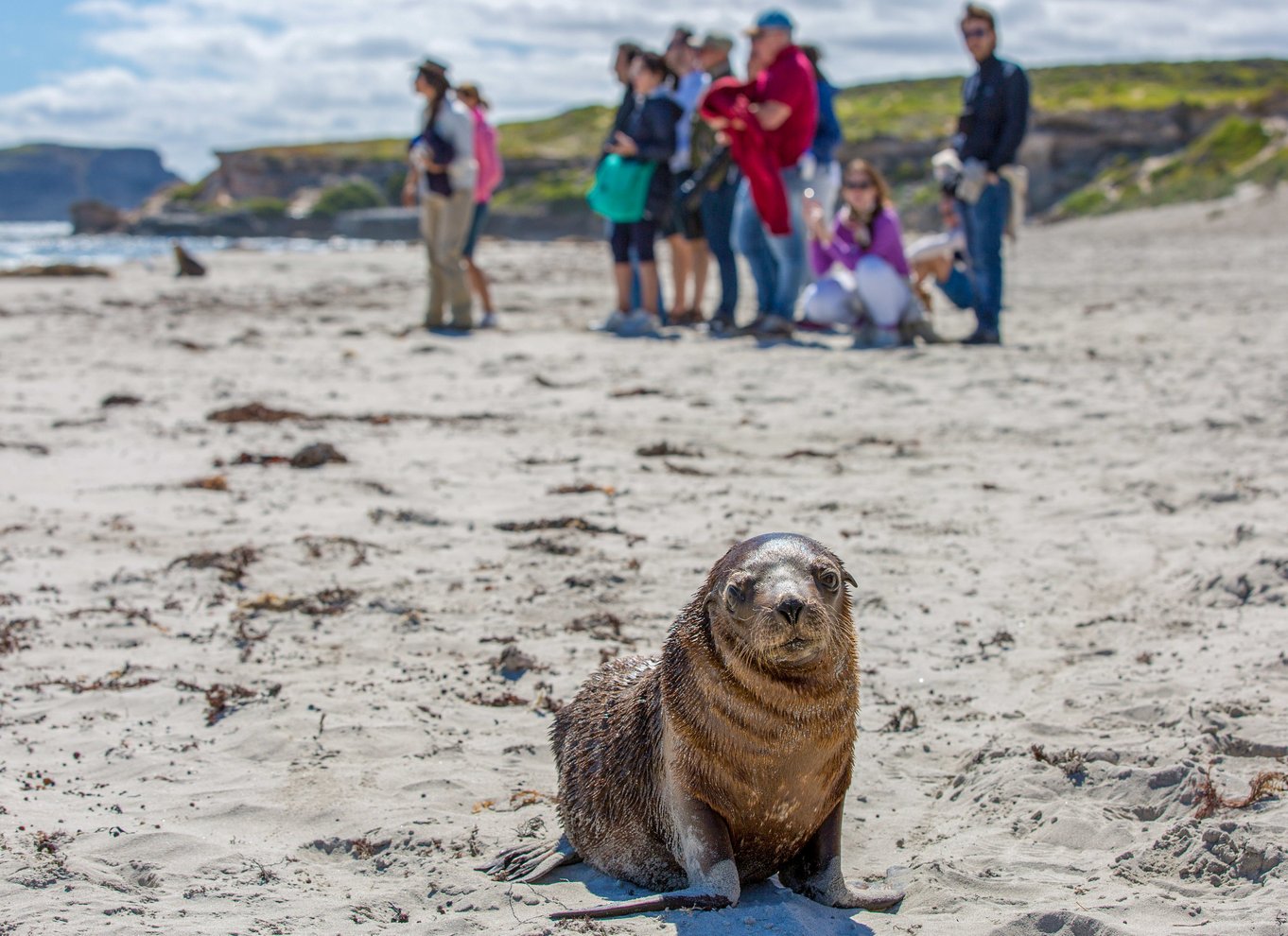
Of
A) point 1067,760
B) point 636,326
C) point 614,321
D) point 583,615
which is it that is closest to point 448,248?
point 614,321

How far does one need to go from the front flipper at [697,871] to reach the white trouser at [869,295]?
26.9 feet

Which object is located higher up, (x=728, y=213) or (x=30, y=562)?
(x=728, y=213)

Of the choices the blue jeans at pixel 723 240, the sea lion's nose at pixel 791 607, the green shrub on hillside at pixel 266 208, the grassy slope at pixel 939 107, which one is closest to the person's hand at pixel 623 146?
the blue jeans at pixel 723 240

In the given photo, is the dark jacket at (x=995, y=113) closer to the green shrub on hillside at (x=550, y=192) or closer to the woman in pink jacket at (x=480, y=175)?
the woman in pink jacket at (x=480, y=175)

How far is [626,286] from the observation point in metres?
12.0

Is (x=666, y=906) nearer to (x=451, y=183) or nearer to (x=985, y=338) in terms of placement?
(x=985, y=338)

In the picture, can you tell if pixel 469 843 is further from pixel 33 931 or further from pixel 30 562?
pixel 30 562

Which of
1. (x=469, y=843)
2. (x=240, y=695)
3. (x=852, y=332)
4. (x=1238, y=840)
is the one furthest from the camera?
(x=852, y=332)

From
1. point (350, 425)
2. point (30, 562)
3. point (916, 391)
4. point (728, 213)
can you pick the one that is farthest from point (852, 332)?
point (30, 562)

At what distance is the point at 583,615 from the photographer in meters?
4.79

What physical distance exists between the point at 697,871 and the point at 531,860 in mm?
530

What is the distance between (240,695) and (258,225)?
76412 mm

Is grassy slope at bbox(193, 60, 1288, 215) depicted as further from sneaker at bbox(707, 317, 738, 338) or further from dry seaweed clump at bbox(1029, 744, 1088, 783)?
dry seaweed clump at bbox(1029, 744, 1088, 783)

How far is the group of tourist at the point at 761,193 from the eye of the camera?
401 inches
